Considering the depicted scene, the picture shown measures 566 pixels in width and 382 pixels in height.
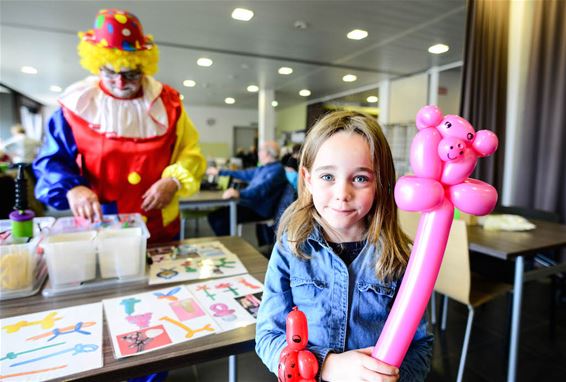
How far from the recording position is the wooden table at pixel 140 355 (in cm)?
61

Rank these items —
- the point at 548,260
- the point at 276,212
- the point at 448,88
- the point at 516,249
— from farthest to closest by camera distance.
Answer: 1. the point at 448,88
2. the point at 276,212
3. the point at 548,260
4. the point at 516,249

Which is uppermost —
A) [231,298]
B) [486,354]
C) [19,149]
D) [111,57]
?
[111,57]

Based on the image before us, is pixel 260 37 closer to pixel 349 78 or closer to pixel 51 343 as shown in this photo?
pixel 349 78

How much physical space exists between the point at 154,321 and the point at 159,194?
0.59m

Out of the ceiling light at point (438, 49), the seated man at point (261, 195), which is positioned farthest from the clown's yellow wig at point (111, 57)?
the ceiling light at point (438, 49)

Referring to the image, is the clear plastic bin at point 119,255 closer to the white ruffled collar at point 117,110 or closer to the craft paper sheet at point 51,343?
the craft paper sheet at point 51,343

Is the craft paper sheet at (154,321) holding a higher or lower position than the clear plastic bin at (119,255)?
lower

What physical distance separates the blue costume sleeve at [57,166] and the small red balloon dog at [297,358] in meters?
1.06

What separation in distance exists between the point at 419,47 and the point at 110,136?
423 cm

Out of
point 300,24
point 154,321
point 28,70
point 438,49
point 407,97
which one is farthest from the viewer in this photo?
point 28,70

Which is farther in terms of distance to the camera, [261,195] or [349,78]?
[349,78]

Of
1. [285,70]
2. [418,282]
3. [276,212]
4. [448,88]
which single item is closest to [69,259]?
[418,282]

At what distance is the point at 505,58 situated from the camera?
3.00 m

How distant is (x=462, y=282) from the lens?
5.25 feet
